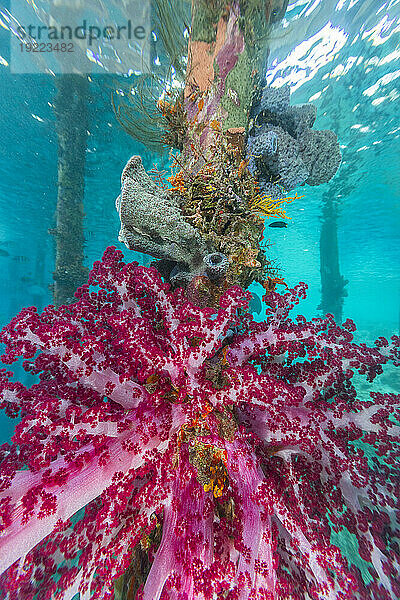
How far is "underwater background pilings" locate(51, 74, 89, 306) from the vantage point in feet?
31.6

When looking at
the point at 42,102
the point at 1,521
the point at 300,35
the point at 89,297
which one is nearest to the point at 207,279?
the point at 89,297

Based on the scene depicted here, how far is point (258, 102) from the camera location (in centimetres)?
416

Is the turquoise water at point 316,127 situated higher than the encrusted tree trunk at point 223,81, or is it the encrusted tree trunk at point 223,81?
the turquoise water at point 316,127

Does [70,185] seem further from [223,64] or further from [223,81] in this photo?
[223,81]

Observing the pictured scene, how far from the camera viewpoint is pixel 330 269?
2130cm

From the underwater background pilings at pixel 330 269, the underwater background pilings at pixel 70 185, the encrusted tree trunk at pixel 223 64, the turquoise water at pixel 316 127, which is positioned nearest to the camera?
the encrusted tree trunk at pixel 223 64

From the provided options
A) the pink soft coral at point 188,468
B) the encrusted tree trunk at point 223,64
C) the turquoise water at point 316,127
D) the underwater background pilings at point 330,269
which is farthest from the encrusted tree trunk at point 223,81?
the underwater background pilings at point 330,269

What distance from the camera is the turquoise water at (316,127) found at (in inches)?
367

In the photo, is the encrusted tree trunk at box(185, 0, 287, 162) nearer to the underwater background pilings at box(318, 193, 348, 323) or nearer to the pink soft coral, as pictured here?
the pink soft coral

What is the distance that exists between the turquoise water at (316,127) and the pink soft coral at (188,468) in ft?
16.2

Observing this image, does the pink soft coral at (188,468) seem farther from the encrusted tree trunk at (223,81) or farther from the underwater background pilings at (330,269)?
the underwater background pilings at (330,269)

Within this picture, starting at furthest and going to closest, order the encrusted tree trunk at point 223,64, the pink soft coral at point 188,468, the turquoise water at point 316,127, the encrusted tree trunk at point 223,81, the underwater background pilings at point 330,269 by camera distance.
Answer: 1. the underwater background pilings at point 330,269
2. the turquoise water at point 316,127
3. the encrusted tree trunk at point 223,64
4. the encrusted tree trunk at point 223,81
5. the pink soft coral at point 188,468

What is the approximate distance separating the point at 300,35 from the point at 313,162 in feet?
25.7

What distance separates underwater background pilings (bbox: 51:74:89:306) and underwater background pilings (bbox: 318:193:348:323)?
17013 millimetres
